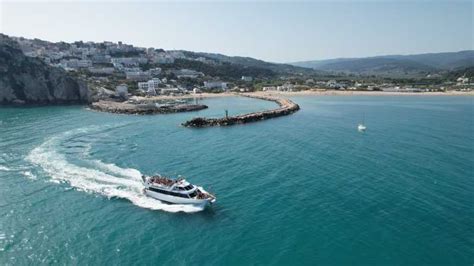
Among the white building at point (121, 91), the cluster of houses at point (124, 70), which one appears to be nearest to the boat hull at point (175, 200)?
the white building at point (121, 91)

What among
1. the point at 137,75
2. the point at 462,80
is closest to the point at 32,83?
the point at 137,75

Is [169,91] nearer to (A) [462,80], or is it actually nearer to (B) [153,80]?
(B) [153,80]

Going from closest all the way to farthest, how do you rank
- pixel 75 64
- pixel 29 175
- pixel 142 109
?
pixel 29 175 < pixel 142 109 < pixel 75 64

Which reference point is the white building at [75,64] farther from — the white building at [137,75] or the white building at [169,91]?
the white building at [169,91]

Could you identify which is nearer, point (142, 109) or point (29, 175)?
point (29, 175)

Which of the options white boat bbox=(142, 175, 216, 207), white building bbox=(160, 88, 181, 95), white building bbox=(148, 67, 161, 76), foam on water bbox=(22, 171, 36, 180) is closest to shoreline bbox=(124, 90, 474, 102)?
white building bbox=(160, 88, 181, 95)

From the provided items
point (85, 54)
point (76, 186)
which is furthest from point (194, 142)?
point (85, 54)

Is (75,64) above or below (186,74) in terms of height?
above
